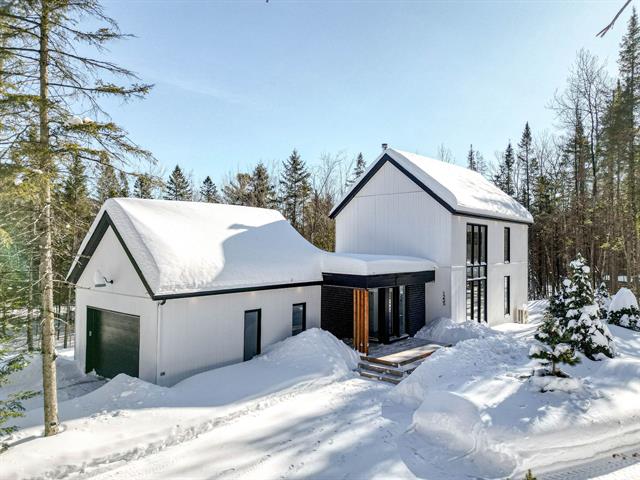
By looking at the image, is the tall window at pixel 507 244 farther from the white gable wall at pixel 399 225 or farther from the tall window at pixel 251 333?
the tall window at pixel 251 333

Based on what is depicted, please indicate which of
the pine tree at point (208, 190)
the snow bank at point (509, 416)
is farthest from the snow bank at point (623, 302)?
the pine tree at point (208, 190)

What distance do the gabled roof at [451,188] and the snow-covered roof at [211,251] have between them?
9.89 feet

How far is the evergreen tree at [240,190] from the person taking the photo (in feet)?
113

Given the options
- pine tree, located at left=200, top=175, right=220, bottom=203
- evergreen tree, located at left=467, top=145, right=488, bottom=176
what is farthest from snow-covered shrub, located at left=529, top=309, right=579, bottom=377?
evergreen tree, located at left=467, top=145, right=488, bottom=176

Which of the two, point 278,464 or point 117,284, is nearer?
point 278,464

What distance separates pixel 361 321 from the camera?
12.8m

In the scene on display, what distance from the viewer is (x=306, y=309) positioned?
45.4 feet

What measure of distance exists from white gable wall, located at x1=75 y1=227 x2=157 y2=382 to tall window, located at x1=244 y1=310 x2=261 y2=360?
2.82m

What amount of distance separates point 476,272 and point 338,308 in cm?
694

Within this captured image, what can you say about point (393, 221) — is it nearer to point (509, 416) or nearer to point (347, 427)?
point (509, 416)

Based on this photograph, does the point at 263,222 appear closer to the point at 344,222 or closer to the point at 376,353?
the point at 344,222

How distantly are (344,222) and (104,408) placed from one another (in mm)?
13174

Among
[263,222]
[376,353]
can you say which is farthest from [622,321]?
[263,222]

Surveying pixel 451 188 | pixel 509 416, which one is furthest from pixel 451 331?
pixel 509 416
